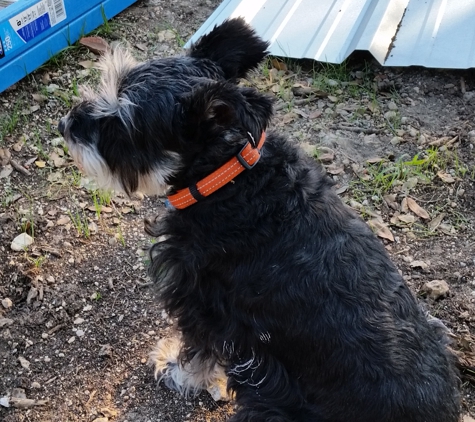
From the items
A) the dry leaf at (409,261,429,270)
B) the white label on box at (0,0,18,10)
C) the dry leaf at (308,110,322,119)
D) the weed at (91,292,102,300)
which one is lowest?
the dry leaf at (409,261,429,270)

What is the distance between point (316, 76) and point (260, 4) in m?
0.90

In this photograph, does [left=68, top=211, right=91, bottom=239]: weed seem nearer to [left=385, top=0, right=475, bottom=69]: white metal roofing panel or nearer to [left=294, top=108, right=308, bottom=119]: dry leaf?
[left=294, top=108, right=308, bottom=119]: dry leaf

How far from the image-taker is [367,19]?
498 centimetres

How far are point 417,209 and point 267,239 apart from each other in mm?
1956

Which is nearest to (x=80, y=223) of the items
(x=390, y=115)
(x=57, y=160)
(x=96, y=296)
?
(x=96, y=296)

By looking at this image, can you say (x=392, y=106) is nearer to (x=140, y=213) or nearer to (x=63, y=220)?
(x=140, y=213)

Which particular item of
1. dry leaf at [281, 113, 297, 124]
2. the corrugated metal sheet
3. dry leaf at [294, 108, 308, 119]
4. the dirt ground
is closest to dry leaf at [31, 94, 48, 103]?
the dirt ground

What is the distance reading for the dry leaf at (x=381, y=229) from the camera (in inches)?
152

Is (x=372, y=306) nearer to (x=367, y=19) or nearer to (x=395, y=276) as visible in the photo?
(x=395, y=276)

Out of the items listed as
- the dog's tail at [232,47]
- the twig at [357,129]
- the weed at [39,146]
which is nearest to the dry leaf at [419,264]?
the twig at [357,129]

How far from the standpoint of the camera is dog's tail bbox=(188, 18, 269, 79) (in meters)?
2.56

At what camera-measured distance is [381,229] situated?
3891 mm

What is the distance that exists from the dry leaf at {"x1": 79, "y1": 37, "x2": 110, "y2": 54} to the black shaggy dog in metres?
2.39

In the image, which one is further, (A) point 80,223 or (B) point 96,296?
(A) point 80,223
